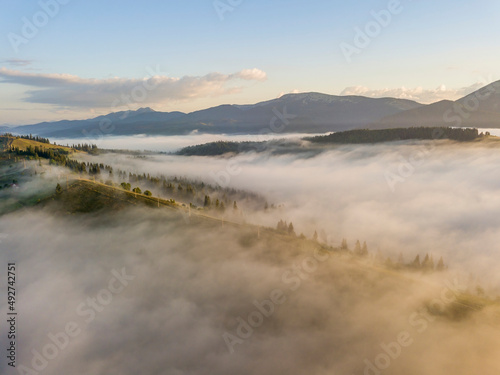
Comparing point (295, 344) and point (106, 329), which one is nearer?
point (295, 344)

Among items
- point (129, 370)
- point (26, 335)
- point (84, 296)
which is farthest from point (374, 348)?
point (26, 335)

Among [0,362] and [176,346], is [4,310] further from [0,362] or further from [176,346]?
[176,346]

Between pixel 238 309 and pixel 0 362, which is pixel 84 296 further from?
pixel 238 309

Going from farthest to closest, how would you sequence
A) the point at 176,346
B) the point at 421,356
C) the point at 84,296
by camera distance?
1. the point at 84,296
2. the point at 176,346
3. the point at 421,356

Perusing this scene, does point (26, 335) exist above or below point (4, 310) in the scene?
below

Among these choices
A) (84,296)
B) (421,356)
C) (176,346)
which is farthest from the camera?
(84,296)

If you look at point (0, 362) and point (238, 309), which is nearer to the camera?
point (0, 362)

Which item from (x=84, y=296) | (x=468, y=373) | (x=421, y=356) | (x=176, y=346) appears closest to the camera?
(x=468, y=373)

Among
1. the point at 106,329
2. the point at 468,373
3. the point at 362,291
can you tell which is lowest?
the point at 468,373

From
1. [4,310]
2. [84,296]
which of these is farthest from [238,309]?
[4,310]
